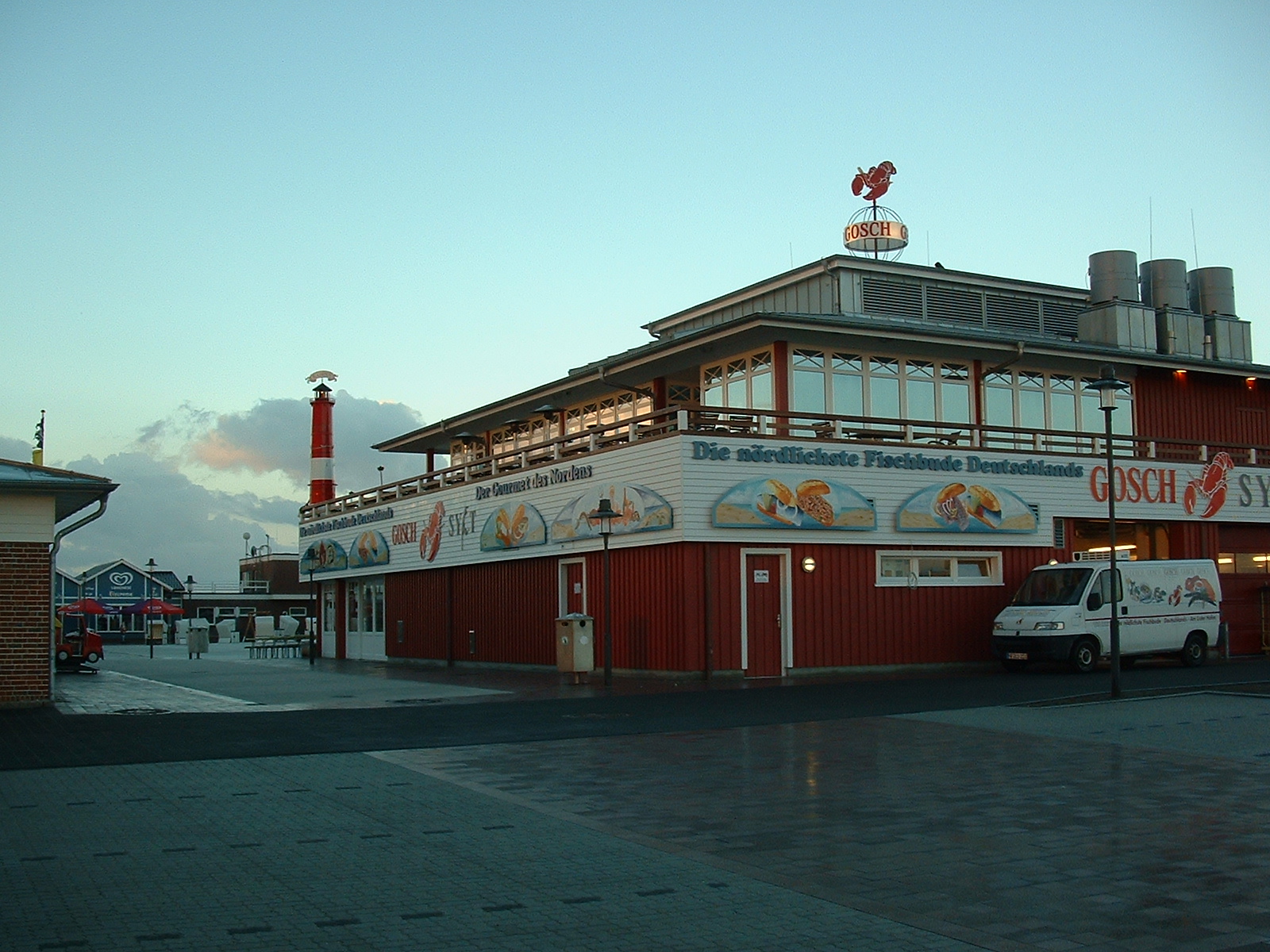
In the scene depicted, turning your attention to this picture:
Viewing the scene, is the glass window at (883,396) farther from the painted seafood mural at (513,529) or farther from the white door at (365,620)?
the white door at (365,620)

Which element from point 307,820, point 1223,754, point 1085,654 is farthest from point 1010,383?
point 307,820

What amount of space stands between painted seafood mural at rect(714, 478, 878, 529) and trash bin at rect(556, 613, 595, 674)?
3.37 metres

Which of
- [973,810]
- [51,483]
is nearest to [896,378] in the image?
[51,483]

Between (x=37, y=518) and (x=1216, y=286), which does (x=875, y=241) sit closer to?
(x=1216, y=286)

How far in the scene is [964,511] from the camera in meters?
26.1

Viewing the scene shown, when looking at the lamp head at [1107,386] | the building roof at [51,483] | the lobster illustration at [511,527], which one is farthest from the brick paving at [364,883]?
the lobster illustration at [511,527]

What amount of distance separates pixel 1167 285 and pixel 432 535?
20701mm

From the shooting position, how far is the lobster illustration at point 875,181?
3184 cm

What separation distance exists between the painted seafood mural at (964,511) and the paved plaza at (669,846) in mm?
11202

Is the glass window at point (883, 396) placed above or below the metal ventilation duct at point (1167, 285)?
below

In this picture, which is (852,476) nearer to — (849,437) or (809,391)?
(849,437)

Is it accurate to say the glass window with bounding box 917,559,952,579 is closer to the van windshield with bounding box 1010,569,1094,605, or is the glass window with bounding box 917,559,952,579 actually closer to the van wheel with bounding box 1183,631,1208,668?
the van windshield with bounding box 1010,569,1094,605

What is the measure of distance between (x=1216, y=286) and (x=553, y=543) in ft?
65.8

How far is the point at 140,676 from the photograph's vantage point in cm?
2906
